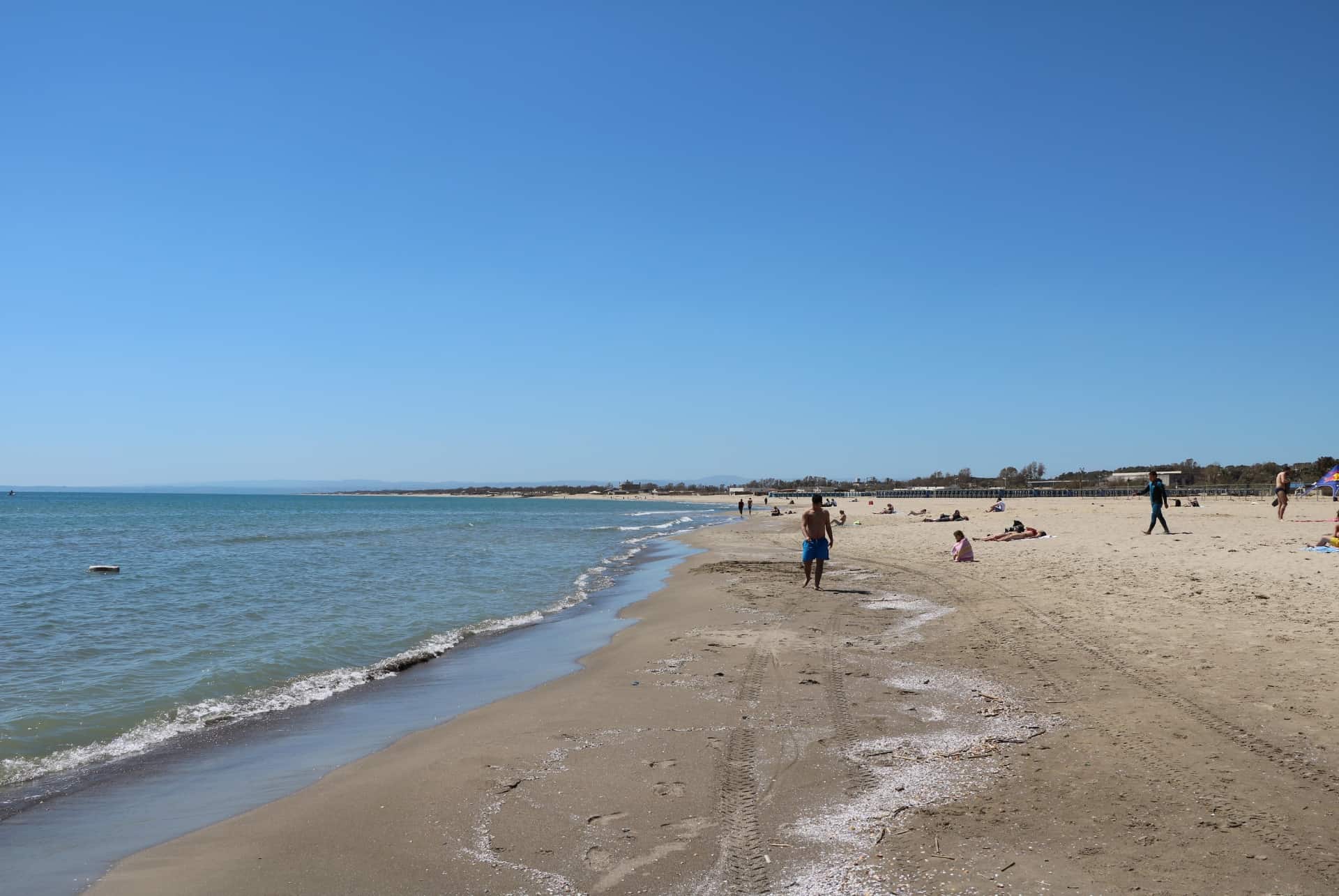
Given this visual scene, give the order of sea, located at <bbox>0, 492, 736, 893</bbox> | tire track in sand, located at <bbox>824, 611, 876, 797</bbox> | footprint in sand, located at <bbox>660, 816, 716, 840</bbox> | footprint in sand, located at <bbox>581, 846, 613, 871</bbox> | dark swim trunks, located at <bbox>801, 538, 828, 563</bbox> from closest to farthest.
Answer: footprint in sand, located at <bbox>581, 846, 613, 871</bbox>, footprint in sand, located at <bbox>660, 816, 716, 840</bbox>, tire track in sand, located at <bbox>824, 611, 876, 797</bbox>, sea, located at <bbox>0, 492, 736, 893</bbox>, dark swim trunks, located at <bbox>801, 538, 828, 563</bbox>

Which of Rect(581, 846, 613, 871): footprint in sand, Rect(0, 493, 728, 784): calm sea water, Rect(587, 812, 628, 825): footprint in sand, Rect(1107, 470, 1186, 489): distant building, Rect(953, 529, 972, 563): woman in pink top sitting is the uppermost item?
Rect(1107, 470, 1186, 489): distant building

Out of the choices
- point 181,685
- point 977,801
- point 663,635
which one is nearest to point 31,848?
point 181,685

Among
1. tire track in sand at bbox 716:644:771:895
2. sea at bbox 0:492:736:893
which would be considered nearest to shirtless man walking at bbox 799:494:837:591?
sea at bbox 0:492:736:893

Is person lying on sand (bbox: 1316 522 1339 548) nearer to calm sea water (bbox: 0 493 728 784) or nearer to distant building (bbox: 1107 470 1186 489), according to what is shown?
calm sea water (bbox: 0 493 728 784)

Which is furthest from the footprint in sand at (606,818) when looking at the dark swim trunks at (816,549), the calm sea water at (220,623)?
the dark swim trunks at (816,549)

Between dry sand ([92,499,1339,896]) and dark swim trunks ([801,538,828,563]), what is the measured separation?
445cm

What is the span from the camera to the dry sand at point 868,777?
12.5ft

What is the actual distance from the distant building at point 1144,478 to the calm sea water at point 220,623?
73825mm

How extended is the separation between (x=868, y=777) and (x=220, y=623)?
1243 centimetres

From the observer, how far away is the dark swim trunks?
1480 centimetres

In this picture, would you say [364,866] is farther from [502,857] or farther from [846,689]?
[846,689]

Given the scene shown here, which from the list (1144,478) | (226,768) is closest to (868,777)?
(226,768)

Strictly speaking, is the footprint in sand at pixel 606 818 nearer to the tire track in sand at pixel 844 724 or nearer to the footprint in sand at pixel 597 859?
the footprint in sand at pixel 597 859

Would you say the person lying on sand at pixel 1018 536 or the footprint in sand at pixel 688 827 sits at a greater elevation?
the person lying on sand at pixel 1018 536
